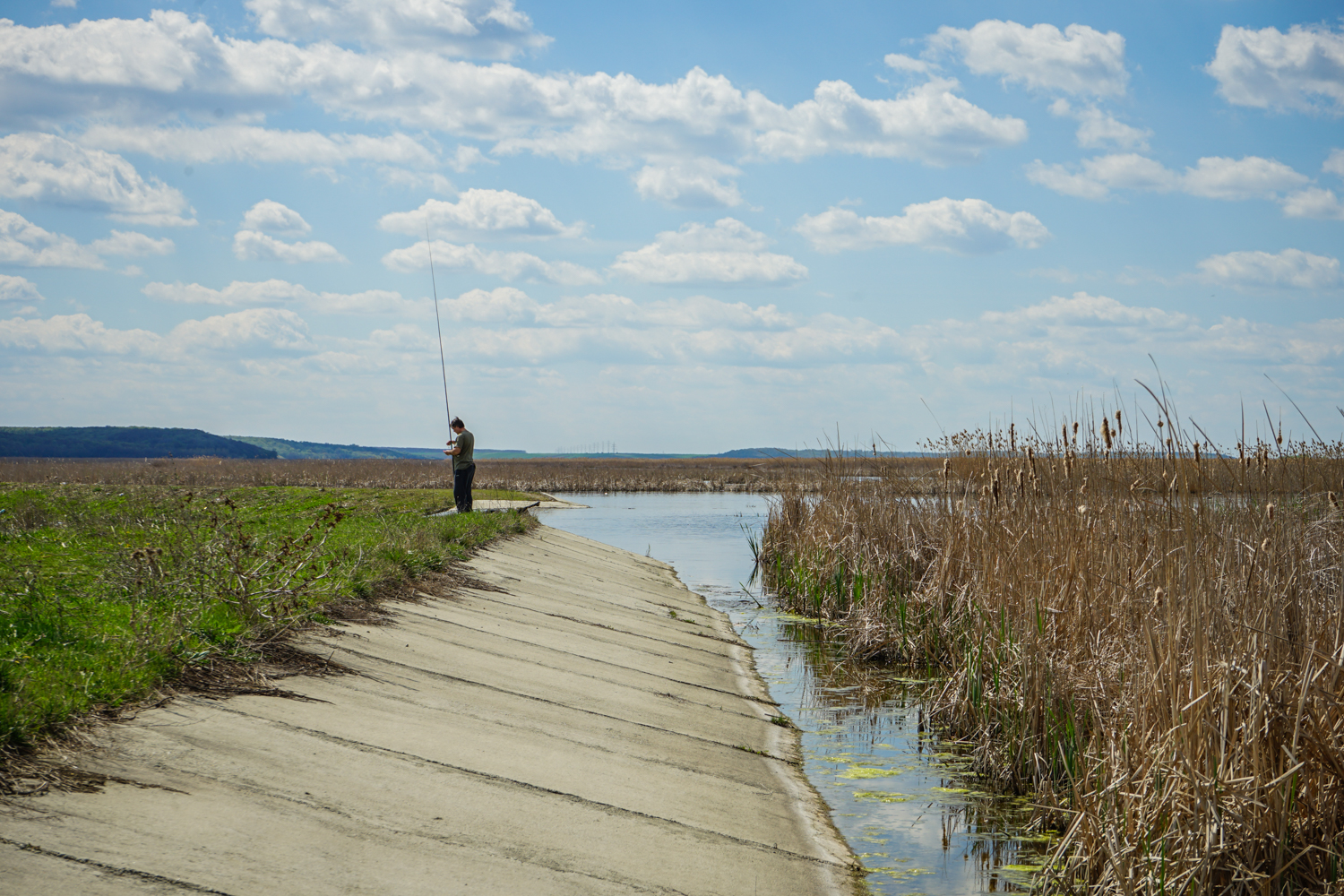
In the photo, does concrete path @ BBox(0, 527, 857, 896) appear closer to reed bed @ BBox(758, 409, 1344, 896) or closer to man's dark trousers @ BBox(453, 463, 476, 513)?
reed bed @ BBox(758, 409, 1344, 896)

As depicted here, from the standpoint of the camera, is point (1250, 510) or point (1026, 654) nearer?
point (1250, 510)

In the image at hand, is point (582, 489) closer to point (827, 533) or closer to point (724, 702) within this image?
point (827, 533)

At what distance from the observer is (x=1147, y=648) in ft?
14.4

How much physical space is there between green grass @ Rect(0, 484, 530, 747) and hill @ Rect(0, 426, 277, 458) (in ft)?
347

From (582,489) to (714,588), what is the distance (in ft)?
111

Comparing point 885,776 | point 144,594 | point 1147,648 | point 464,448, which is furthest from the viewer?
point 464,448

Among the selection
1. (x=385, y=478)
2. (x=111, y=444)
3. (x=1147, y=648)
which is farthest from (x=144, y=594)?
(x=111, y=444)

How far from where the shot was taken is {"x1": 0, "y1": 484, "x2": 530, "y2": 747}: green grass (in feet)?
14.5

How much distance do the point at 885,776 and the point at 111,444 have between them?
454ft

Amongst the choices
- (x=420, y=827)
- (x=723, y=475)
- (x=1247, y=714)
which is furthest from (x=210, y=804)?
(x=723, y=475)

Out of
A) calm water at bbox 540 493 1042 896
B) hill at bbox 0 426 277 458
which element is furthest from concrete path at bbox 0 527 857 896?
hill at bbox 0 426 277 458

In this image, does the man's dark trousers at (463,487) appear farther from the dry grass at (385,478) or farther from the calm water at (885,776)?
the dry grass at (385,478)

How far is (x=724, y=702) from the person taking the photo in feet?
27.5

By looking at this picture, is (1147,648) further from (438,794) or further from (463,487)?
(463,487)
